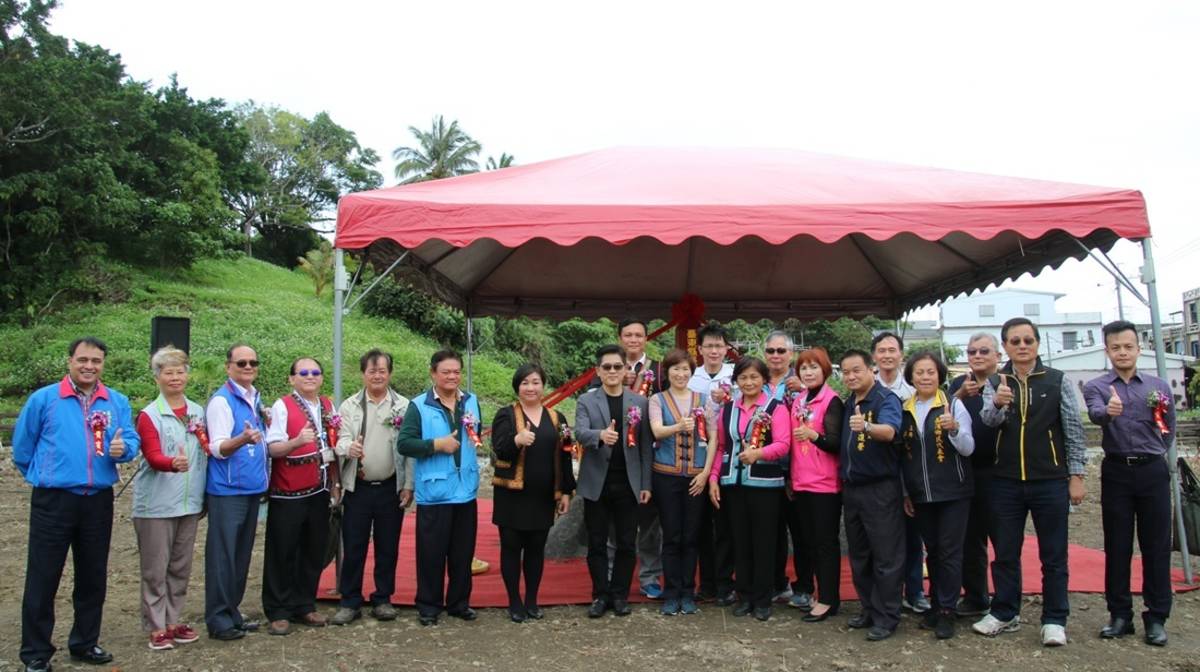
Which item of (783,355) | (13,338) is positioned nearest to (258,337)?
(13,338)

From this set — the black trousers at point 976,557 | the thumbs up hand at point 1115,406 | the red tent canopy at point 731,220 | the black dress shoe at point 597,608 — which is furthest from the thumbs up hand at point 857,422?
the black dress shoe at point 597,608

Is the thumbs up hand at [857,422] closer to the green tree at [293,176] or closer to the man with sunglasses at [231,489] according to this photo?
the man with sunglasses at [231,489]

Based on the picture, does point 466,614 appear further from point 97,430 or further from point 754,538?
point 97,430

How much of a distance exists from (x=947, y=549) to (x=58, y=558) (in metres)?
4.27

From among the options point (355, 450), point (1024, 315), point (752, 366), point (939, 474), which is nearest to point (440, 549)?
point (355, 450)

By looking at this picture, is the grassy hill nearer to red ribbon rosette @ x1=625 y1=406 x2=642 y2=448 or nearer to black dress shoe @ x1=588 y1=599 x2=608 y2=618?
black dress shoe @ x1=588 y1=599 x2=608 y2=618

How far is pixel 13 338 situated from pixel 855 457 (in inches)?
960

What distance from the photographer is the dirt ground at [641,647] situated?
3799 mm

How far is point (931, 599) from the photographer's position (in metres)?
4.20

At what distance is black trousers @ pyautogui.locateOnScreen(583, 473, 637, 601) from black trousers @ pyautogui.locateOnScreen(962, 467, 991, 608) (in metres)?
1.80

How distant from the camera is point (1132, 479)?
4082mm

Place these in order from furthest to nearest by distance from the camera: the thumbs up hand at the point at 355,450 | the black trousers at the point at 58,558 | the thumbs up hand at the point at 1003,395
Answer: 1. the thumbs up hand at the point at 355,450
2. the thumbs up hand at the point at 1003,395
3. the black trousers at the point at 58,558

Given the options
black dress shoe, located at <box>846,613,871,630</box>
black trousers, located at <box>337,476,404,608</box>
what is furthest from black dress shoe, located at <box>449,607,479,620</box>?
black dress shoe, located at <box>846,613,871,630</box>

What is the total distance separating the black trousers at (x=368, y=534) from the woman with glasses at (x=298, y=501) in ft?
0.41
